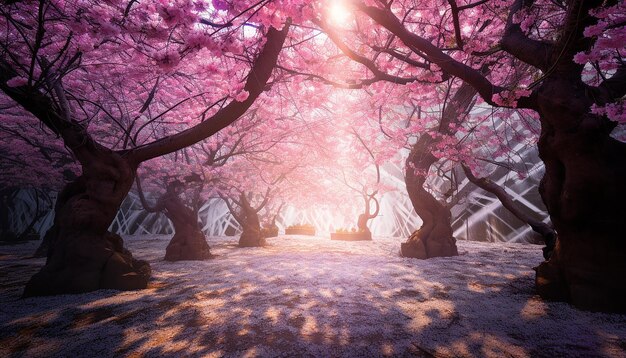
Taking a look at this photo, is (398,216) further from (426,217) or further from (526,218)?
(526,218)

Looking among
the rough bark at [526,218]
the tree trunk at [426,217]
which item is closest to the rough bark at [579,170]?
the rough bark at [526,218]

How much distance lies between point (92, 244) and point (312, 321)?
11.9 ft

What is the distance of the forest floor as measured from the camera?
203 centimetres

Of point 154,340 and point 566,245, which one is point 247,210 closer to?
point 154,340

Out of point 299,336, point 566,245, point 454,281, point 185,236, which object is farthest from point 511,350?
point 185,236

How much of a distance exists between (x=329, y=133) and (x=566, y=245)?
7.83m

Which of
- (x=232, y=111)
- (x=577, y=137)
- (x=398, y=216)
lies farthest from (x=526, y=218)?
(x=398, y=216)

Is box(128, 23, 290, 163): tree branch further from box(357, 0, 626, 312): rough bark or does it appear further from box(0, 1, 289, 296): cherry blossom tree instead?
box(357, 0, 626, 312): rough bark

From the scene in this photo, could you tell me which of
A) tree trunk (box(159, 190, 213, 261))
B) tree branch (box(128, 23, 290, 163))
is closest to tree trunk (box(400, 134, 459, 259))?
tree branch (box(128, 23, 290, 163))

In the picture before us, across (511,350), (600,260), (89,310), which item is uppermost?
(600,260)

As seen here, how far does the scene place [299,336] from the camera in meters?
2.25

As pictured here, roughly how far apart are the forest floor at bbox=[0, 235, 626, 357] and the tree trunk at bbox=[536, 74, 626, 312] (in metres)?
0.32

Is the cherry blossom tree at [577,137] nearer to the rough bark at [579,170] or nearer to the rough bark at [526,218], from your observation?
the rough bark at [579,170]

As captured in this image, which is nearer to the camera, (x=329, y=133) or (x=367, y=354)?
(x=367, y=354)
